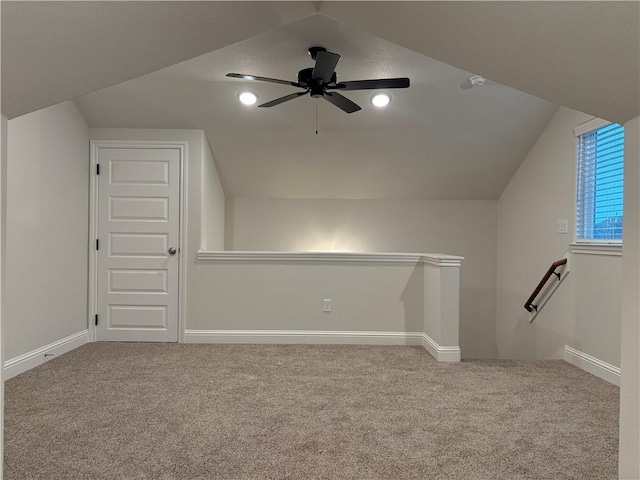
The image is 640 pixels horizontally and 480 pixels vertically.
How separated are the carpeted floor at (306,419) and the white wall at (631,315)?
19.6 inches

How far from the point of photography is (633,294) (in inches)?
58.4

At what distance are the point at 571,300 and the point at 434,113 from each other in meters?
2.13

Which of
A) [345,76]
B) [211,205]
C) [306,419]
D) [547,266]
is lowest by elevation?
[306,419]

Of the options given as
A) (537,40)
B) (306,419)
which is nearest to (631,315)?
(537,40)

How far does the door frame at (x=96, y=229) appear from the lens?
13.9ft

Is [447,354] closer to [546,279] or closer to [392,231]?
[546,279]

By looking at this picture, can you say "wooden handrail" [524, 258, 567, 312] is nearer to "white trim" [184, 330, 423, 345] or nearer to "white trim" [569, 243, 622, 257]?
"white trim" [569, 243, 622, 257]

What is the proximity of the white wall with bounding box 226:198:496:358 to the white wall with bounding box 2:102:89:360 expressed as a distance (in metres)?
1.80

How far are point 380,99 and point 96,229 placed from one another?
3077mm

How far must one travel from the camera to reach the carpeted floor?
193 centimetres

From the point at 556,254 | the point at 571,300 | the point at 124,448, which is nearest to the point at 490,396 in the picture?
the point at 571,300

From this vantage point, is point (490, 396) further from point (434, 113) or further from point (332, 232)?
point (332, 232)

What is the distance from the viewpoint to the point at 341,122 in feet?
14.2

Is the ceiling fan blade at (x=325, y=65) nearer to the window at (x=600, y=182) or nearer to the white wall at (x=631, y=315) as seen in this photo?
the white wall at (x=631, y=315)
